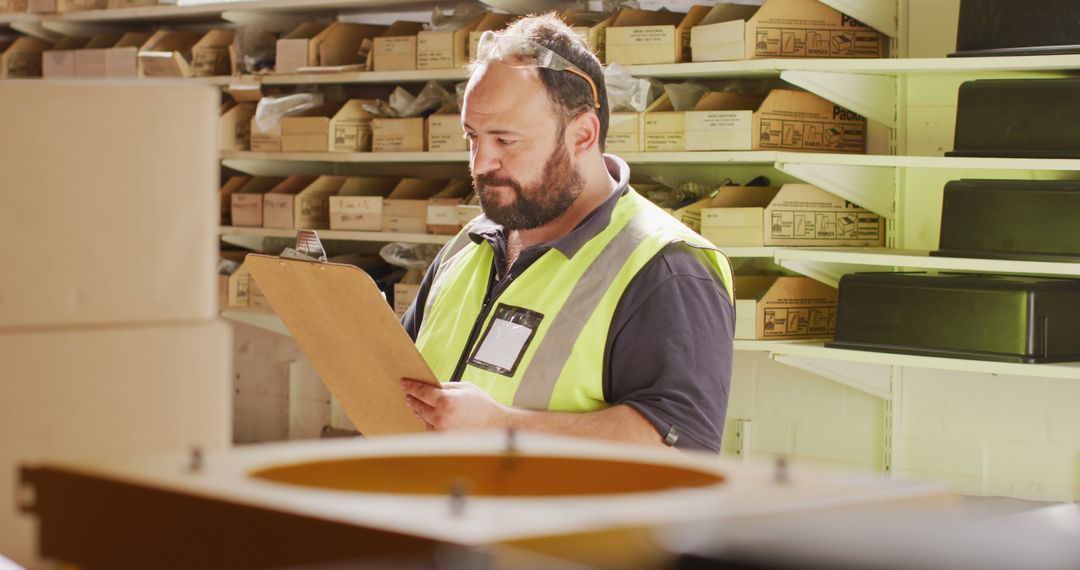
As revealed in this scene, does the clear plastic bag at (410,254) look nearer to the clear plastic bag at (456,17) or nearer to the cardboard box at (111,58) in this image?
the clear plastic bag at (456,17)

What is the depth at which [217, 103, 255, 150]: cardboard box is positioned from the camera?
542 centimetres

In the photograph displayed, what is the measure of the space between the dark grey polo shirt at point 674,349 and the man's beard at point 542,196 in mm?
300

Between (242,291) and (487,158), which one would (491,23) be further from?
(487,158)

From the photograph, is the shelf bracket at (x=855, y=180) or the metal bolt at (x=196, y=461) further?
the shelf bracket at (x=855, y=180)

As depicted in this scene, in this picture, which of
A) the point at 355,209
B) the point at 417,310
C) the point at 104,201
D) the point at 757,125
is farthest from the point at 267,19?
the point at 104,201

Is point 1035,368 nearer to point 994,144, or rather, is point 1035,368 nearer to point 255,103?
point 994,144

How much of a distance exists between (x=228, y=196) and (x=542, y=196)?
3132 millimetres

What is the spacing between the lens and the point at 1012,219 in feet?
12.3

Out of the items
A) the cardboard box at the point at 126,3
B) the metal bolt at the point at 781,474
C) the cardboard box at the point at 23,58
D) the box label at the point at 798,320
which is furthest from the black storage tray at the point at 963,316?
the cardboard box at the point at 23,58

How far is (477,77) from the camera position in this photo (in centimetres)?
267

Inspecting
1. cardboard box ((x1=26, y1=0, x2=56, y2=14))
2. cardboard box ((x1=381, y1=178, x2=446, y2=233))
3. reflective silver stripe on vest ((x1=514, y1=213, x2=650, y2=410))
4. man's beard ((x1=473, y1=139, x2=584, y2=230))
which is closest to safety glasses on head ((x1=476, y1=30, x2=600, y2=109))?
man's beard ((x1=473, y1=139, x2=584, y2=230))

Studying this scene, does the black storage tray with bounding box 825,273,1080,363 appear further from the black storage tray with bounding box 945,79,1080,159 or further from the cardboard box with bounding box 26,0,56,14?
the cardboard box with bounding box 26,0,56,14

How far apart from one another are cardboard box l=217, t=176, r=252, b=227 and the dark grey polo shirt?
339 cm

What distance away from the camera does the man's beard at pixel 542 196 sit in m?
2.61
